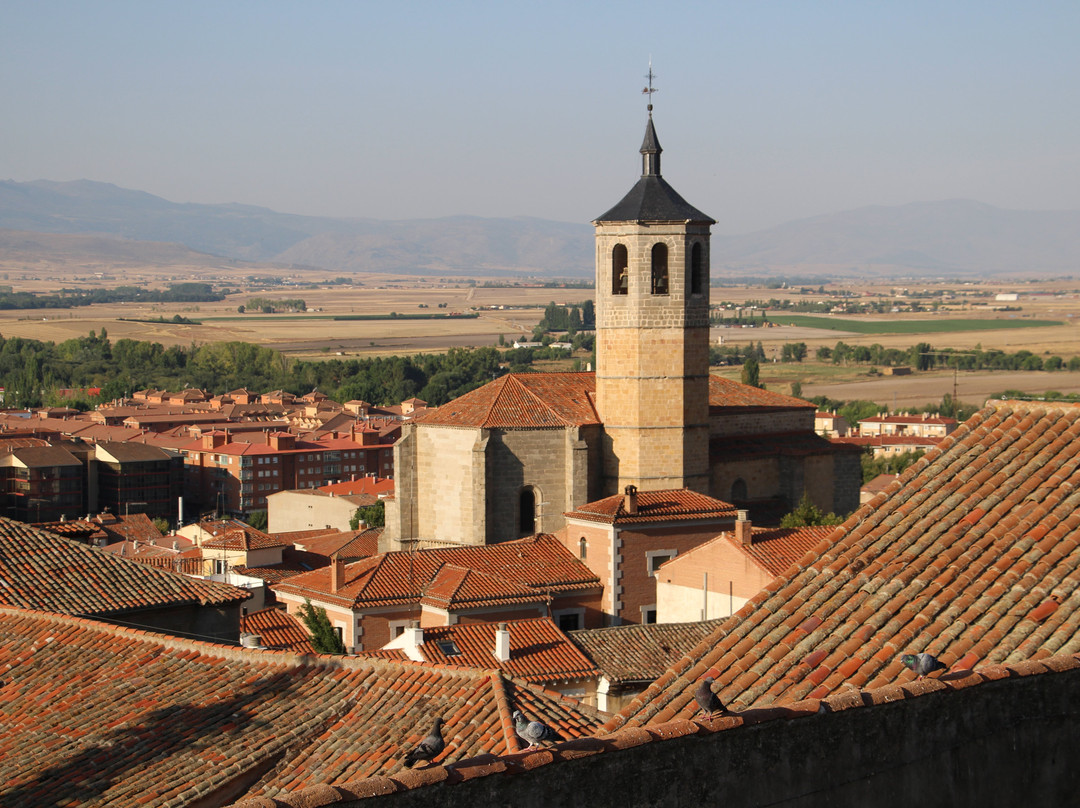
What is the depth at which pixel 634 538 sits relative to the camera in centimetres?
2861

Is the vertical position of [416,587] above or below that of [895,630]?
below

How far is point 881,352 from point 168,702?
448ft

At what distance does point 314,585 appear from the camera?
26.6m

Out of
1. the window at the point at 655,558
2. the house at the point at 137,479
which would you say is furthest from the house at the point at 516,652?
the house at the point at 137,479

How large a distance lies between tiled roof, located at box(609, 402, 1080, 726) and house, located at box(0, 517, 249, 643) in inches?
300

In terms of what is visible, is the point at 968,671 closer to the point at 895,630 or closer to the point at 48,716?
the point at 895,630

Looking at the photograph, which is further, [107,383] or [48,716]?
[107,383]

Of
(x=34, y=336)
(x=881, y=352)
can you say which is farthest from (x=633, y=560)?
(x=34, y=336)

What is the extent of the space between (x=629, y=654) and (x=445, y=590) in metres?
5.37

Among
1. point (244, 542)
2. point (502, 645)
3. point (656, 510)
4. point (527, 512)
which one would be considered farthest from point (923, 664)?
point (244, 542)

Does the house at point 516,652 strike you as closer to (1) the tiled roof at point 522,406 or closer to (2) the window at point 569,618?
(2) the window at point 569,618

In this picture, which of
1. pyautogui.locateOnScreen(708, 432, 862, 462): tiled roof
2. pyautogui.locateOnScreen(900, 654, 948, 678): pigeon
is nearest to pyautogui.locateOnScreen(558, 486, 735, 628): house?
pyautogui.locateOnScreen(708, 432, 862, 462): tiled roof

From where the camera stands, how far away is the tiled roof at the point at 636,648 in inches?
784

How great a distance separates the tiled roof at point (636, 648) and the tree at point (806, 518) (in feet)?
33.0
